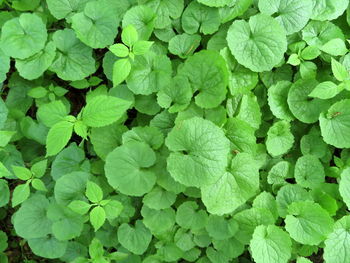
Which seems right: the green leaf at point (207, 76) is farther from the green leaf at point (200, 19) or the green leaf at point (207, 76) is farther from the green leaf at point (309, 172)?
the green leaf at point (309, 172)

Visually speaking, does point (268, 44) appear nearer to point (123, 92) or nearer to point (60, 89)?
point (123, 92)

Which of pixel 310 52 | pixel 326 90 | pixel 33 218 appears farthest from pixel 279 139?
pixel 33 218

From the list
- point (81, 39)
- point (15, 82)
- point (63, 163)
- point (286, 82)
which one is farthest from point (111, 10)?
point (286, 82)

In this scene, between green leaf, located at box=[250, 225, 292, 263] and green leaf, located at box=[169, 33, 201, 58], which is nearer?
green leaf, located at box=[250, 225, 292, 263]

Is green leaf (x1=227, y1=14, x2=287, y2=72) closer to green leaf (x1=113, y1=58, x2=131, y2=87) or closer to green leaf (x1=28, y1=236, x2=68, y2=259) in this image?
green leaf (x1=113, y1=58, x2=131, y2=87)

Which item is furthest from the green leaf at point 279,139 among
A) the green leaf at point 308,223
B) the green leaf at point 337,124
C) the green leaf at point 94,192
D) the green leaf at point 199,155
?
the green leaf at point 94,192

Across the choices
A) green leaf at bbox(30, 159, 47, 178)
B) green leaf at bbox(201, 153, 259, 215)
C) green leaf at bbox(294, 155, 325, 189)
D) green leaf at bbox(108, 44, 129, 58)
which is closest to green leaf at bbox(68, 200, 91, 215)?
green leaf at bbox(30, 159, 47, 178)

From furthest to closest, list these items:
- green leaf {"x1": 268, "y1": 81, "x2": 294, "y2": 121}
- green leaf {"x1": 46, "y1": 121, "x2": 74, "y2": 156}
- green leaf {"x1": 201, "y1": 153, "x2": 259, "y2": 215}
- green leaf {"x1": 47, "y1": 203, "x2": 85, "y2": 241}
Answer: green leaf {"x1": 268, "y1": 81, "x2": 294, "y2": 121}, green leaf {"x1": 47, "y1": 203, "x2": 85, "y2": 241}, green leaf {"x1": 201, "y1": 153, "x2": 259, "y2": 215}, green leaf {"x1": 46, "y1": 121, "x2": 74, "y2": 156}
